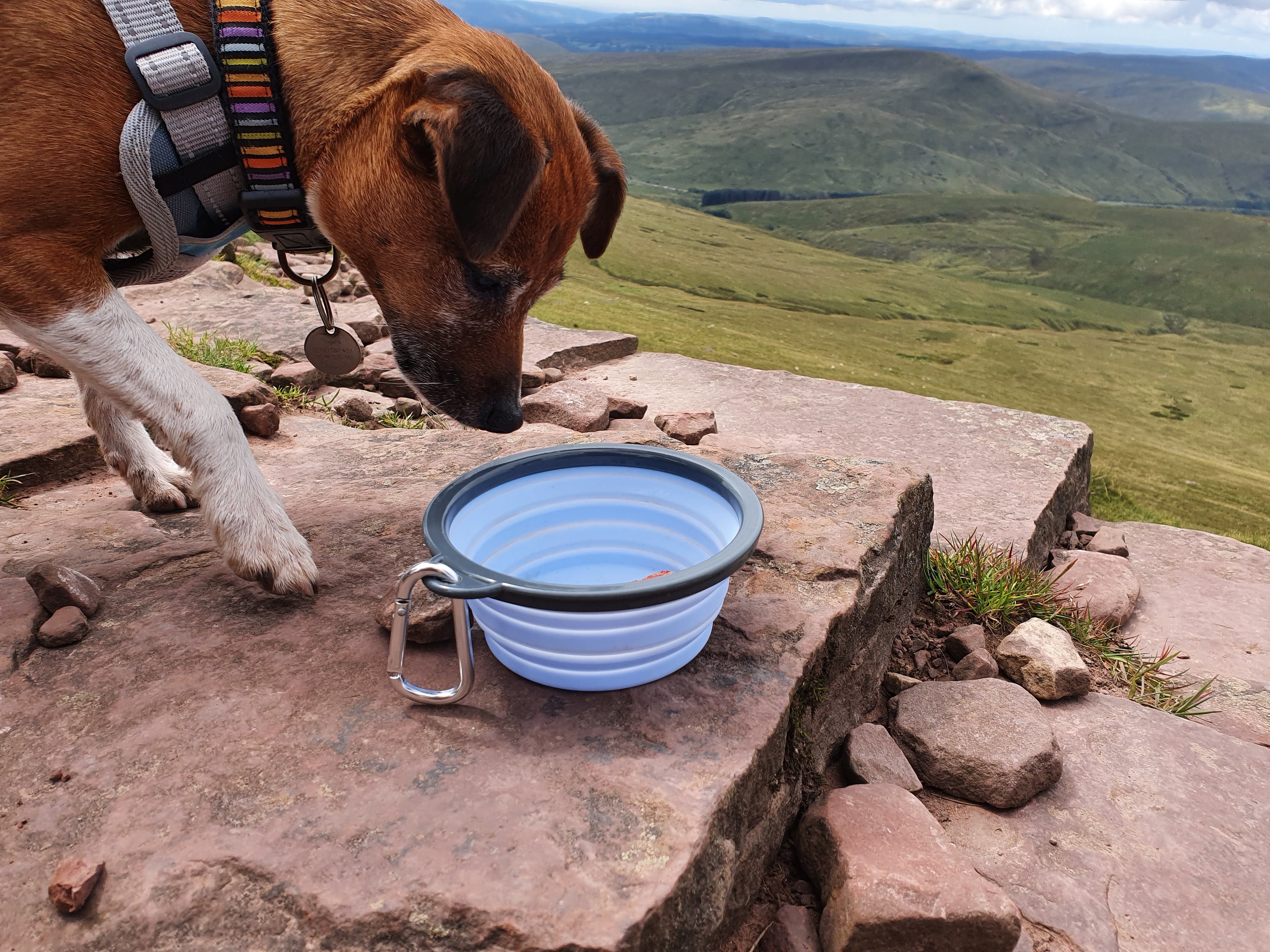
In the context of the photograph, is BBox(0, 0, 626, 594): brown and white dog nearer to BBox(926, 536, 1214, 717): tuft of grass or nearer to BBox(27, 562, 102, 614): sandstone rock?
BBox(27, 562, 102, 614): sandstone rock

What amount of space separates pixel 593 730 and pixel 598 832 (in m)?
0.28

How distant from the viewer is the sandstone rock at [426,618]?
204 cm

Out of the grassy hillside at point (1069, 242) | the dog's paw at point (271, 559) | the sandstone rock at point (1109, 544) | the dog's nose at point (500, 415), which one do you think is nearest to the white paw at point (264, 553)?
the dog's paw at point (271, 559)

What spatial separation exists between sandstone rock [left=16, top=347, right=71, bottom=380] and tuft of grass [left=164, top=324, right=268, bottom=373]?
0.56 meters

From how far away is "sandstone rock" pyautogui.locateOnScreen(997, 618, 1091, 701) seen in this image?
2699 millimetres

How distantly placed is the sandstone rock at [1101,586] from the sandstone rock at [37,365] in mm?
5063

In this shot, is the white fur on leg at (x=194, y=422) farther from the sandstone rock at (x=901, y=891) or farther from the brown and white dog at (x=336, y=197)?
the sandstone rock at (x=901, y=891)

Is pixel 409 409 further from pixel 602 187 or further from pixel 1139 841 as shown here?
pixel 1139 841

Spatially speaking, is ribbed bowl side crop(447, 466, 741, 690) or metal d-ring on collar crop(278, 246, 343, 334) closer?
ribbed bowl side crop(447, 466, 741, 690)

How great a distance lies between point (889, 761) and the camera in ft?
7.50

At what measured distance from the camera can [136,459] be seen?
2.96 metres

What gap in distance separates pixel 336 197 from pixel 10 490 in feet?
6.56

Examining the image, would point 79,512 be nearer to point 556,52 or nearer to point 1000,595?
point 1000,595

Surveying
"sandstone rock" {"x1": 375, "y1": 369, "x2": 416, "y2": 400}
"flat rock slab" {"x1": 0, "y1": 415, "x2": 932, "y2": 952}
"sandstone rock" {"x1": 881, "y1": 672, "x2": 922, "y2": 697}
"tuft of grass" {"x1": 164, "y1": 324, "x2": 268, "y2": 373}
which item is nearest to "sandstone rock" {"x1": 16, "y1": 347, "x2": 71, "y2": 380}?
"tuft of grass" {"x1": 164, "y1": 324, "x2": 268, "y2": 373}
